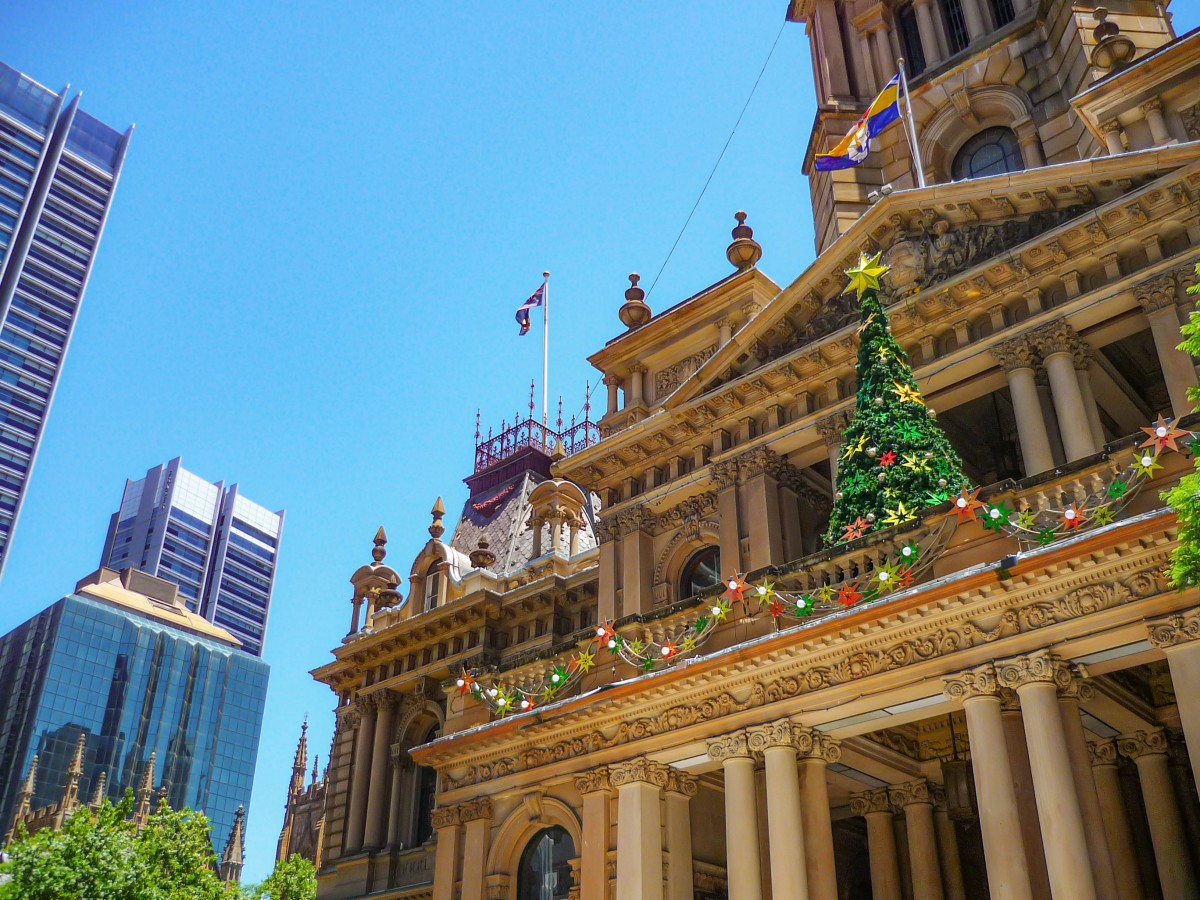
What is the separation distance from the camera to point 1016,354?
77.0 feet

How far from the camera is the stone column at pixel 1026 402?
73.7ft

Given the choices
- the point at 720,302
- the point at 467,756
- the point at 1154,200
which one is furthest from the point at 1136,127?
the point at 467,756

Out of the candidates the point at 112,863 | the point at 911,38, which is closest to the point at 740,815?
the point at 112,863

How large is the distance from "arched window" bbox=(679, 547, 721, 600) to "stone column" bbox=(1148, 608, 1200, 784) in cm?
1338

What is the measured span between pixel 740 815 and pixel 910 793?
5.22 meters

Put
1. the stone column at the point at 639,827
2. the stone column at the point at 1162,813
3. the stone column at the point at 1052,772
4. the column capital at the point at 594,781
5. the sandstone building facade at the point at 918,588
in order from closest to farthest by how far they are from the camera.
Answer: the stone column at the point at 1052,772, the sandstone building facade at the point at 918,588, the stone column at the point at 1162,813, the stone column at the point at 639,827, the column capital at the point at 594,781

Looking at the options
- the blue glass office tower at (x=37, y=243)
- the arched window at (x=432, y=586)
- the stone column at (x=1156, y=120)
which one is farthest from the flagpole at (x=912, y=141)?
the blue glass office tower at (x=37, y=243)

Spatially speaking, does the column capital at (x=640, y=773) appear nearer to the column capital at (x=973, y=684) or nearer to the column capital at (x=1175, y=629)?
the column capital at (x=973, y=684)

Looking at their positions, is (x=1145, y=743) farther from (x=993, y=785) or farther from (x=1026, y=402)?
(x=1026, y=402)

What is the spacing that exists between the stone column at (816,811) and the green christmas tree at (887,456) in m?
3.67

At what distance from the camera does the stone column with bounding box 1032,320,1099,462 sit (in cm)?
2198

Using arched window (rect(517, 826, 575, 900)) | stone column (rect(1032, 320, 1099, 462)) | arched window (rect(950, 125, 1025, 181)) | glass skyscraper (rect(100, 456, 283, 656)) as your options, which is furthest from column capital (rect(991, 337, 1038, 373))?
glass skyscraper (rect(100, 456, 283, 656))

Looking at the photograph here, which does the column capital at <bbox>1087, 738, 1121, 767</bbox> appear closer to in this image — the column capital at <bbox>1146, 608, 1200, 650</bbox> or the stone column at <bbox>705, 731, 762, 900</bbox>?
the column capital at <bbox>1146, 608, 1200, 650</bbox>

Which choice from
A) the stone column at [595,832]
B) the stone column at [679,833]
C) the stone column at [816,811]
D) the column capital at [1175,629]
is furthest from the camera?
the stone column at [595,832]
